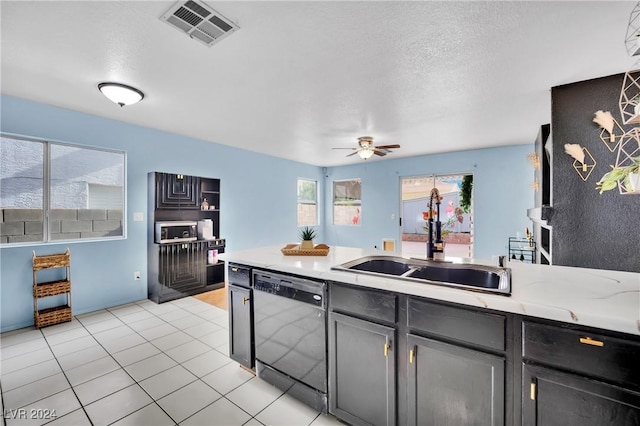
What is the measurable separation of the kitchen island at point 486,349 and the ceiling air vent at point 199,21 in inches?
67.9

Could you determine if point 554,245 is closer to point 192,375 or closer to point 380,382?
point 380,382

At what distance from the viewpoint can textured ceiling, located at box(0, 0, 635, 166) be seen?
1740 millimetres

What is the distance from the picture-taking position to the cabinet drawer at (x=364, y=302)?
1.50m

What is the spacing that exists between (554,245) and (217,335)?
348cm

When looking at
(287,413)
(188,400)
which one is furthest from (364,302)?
(188,400)

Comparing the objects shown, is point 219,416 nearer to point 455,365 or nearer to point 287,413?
point 287,413

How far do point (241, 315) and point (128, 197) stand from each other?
2.90m

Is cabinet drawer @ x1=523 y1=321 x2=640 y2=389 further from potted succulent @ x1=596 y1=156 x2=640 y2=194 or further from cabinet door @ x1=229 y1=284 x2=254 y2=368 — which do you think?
cabinet door @ x1=229 y1=284 x2=254 y2=368

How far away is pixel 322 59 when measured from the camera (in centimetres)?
226

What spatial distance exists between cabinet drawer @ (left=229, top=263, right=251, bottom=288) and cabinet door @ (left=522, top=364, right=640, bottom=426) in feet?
5.88

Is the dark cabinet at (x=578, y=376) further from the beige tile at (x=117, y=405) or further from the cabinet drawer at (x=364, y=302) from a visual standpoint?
the beige tile at (x=117, y=405)

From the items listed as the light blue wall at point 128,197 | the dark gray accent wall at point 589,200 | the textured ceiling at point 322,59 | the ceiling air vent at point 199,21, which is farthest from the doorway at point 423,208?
the ceiling air vent at point 199,21

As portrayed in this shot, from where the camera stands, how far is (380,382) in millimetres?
1525

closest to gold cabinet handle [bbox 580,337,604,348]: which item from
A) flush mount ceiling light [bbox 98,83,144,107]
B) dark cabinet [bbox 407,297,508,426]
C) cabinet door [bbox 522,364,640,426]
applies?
cabinet door [bbox 522,364,640,426]
